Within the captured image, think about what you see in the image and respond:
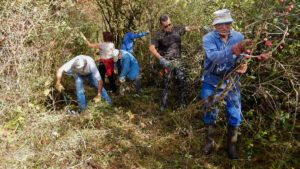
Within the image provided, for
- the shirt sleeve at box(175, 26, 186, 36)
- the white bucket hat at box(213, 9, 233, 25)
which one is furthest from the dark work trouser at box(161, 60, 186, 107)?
the white bucket hat at box(213, 9, 233, 25)

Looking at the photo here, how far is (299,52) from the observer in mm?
2816

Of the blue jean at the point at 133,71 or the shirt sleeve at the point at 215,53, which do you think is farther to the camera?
the blue jean at the point at 133,71

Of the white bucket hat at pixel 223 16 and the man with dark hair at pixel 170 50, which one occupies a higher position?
the white bucket hat at pixel 223 16

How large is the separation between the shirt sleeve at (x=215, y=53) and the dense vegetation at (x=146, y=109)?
0.25 meters

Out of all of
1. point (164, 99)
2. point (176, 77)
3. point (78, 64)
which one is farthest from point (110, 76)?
point (176, 77)

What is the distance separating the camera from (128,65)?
15.6 ft

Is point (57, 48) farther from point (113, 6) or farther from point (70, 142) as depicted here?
point (70, 142)

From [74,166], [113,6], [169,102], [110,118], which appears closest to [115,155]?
[74,166]

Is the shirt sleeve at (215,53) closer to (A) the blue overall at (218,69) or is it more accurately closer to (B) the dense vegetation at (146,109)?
(A) the blue overall at (218,69)

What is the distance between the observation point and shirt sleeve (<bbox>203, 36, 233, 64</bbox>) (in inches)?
92.2

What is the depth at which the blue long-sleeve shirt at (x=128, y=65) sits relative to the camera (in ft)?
15.5

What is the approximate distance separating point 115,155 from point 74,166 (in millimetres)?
578

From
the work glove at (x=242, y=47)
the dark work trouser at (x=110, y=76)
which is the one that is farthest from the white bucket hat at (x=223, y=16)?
the dark work trouser at (x=110, y=76)

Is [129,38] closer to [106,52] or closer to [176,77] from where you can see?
[106,52]
